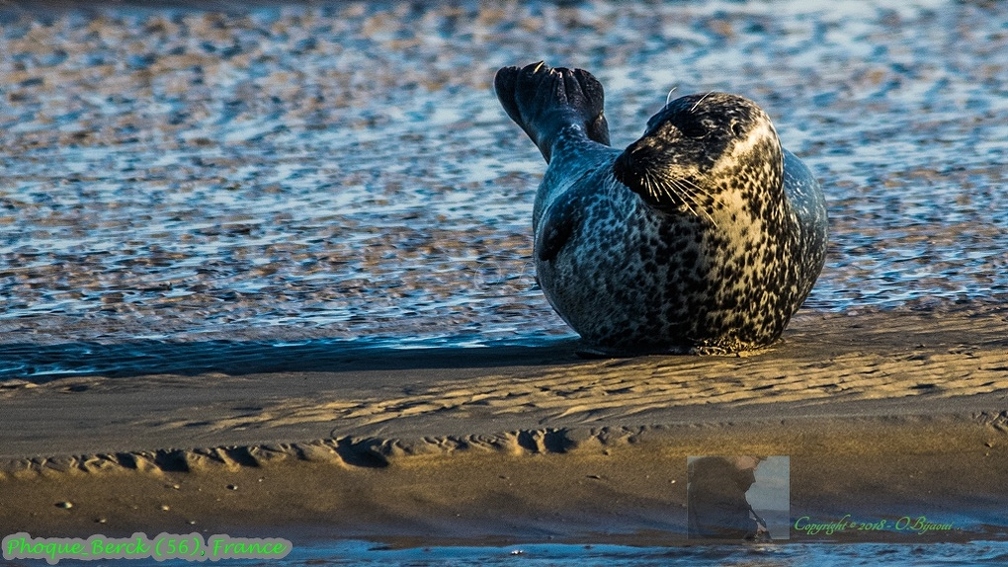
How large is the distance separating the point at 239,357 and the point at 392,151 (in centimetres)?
377

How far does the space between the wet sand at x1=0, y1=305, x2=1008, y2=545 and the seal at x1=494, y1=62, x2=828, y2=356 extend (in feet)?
0.78

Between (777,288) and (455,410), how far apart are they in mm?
1383

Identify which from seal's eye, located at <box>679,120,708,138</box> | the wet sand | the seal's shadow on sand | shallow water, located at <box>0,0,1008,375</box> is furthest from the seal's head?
shallow water, located at <box>0,0,1008,375</box>

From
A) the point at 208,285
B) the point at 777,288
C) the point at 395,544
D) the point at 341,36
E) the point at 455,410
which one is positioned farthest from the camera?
the point at 341,36

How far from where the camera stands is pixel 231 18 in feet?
47.3

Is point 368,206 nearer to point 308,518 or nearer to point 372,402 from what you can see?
point 372,402

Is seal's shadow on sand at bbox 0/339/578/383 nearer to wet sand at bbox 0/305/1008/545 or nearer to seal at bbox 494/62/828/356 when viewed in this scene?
wet sand at bbox 0/305/1008/545

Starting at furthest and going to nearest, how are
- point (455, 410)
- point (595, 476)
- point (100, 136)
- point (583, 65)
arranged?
point (583, 65), point (100, 136), point (455, 410), point (595, 476)

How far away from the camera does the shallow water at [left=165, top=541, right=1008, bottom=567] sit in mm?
4500

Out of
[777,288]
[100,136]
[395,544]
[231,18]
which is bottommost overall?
[395,544]

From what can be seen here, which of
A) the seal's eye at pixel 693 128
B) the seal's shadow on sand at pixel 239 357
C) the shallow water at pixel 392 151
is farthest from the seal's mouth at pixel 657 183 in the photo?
the shallow water at pixel 392 151

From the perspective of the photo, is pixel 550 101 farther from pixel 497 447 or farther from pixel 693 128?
pixel 497 447

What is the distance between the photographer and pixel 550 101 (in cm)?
775

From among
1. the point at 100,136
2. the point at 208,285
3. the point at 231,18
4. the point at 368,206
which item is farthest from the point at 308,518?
the point at 231,18
